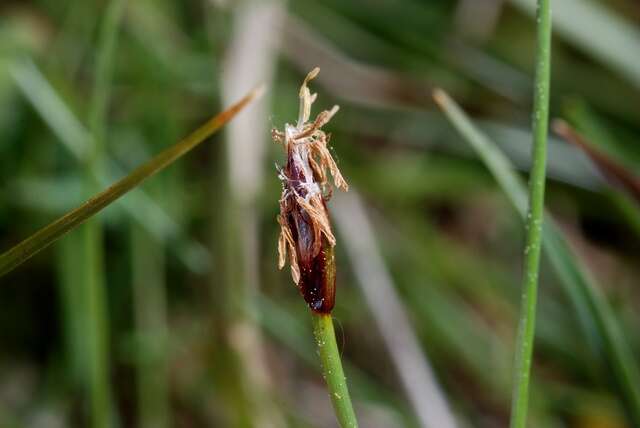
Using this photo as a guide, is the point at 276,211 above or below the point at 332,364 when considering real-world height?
above

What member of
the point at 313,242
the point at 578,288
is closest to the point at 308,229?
the point at 313,242

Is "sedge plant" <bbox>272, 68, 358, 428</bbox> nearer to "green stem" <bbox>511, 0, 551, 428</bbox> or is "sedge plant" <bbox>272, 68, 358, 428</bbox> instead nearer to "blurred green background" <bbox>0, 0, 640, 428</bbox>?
"green stem" <bbox>511, 0, 551, 428</bbox>

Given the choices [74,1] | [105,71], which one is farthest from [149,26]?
[105,71]

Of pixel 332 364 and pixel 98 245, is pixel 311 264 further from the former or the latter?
pixel 98 245

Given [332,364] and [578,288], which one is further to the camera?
[578,288]

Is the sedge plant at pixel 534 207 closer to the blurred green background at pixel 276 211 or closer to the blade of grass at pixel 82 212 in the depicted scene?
the blade of grass at pixel 82 212

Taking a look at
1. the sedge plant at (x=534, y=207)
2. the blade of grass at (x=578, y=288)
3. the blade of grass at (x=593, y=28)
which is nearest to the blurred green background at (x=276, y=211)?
the blade of grass at (x=593, y=28)
